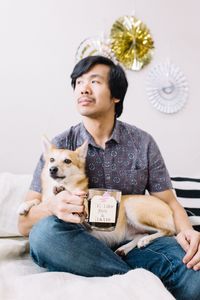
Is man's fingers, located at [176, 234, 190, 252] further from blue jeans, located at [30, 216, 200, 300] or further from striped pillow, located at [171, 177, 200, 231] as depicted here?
striped pillow, located at [171, 177, 200, 231]

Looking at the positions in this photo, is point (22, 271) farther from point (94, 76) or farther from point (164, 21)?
point (164, 21)

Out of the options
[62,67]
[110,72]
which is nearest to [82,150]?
[110,72]

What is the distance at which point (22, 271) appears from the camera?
1090mm

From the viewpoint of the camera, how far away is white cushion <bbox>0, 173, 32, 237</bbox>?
135 centimetres

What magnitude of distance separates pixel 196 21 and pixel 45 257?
1562 mm

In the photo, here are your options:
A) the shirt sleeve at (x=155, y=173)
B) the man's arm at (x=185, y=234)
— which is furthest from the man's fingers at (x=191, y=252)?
the shirt sleeve at (x=155, y=173)

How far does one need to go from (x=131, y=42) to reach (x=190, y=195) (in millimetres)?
896

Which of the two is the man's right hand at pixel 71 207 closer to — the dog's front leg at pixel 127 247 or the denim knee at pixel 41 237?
the denim knee at pixel 41 237

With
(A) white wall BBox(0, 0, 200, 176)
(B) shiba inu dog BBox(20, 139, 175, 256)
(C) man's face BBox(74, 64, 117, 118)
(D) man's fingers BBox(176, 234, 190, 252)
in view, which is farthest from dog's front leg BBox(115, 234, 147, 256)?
(A) white wall BBox(0, 0, 200, 176)

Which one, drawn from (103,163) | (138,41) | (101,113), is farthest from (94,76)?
(138,41)

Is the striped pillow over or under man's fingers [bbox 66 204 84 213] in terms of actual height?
under

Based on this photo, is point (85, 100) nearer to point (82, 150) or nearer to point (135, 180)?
point (82, 150)

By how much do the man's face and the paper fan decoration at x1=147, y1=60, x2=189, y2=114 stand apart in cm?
73

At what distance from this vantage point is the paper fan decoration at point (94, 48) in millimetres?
1862
